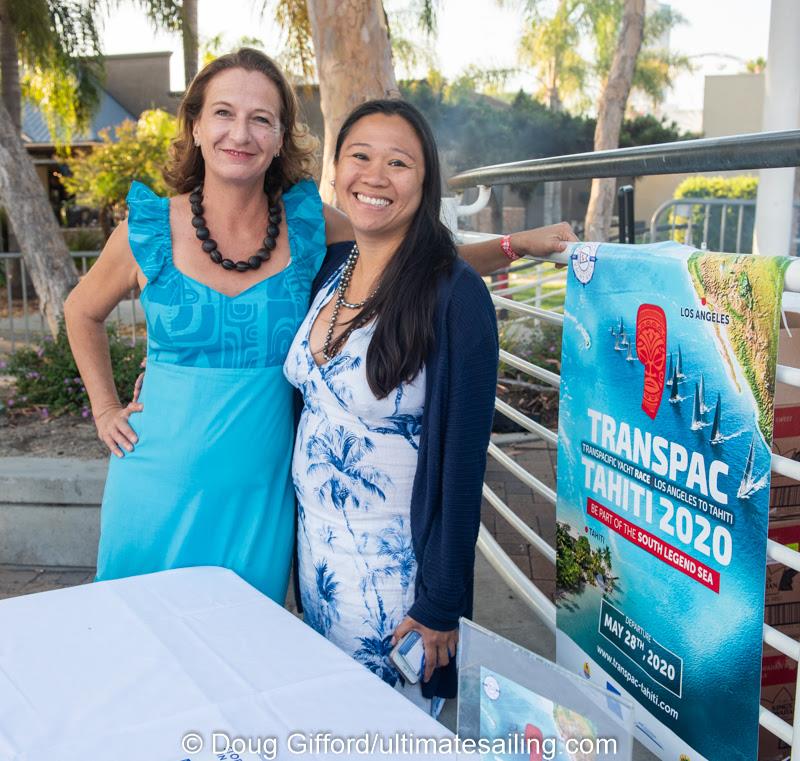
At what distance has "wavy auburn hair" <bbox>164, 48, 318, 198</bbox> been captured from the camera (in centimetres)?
231

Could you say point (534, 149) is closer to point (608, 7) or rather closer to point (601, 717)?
point (608, 7)

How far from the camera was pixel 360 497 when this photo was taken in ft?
6.45

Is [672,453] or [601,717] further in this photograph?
[672,453]

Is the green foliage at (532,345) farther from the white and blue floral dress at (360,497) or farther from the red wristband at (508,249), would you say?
the white and blue floral dress at (360,497)

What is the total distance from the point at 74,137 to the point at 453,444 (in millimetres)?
21156

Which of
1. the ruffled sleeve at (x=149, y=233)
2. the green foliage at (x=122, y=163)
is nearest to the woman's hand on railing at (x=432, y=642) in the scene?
the ruffled sleeve at (x=149, y=233)

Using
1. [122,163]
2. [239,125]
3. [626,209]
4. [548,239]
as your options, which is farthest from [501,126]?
[548,239]

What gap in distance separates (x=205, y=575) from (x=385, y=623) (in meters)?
0.41

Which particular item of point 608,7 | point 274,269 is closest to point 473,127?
point 608,7

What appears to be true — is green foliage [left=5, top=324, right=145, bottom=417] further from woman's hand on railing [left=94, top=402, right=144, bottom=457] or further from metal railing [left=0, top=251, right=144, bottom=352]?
woman's hand on railing [left=94, top=402, right=144, bottom=457]

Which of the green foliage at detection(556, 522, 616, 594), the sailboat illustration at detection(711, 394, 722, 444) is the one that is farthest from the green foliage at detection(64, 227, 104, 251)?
the sailboat illustration at detection(711, 394, 722, 444)

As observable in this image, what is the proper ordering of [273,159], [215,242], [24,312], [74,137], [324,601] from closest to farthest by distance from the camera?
[324,601], [215,242], [273,159], [24,312], [74,137]

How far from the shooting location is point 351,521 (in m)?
1.98

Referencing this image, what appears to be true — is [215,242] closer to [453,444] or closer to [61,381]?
[453,444]
